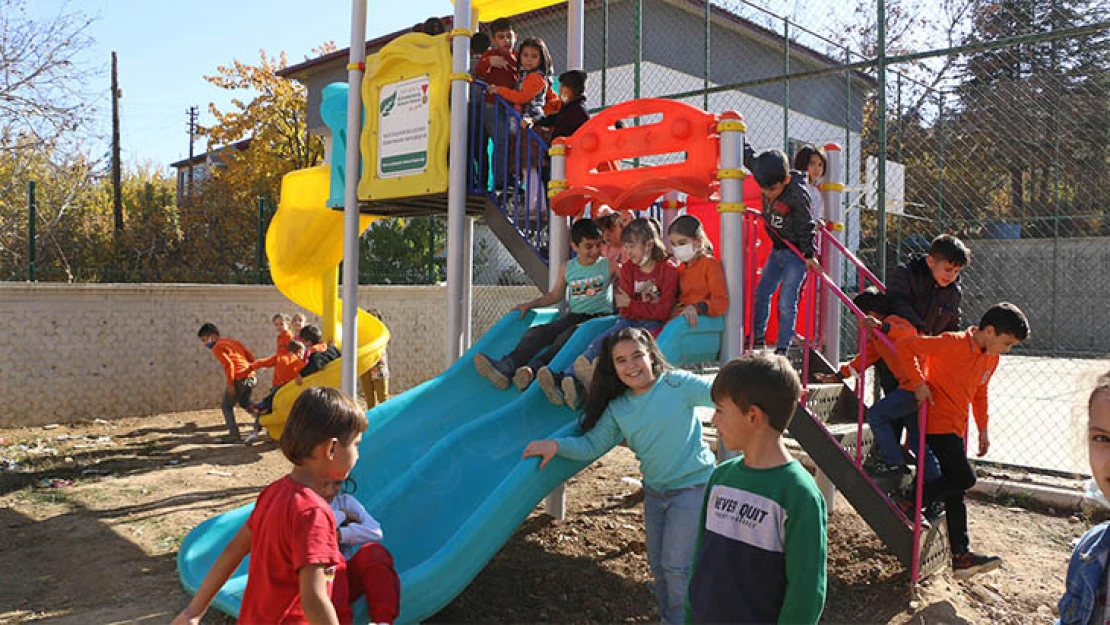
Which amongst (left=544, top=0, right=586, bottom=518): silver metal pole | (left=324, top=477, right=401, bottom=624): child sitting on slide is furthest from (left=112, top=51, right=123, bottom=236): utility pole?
(left=324, top=477, right=401, bottom=624): child sitting on slide

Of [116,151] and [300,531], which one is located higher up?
[116,151]

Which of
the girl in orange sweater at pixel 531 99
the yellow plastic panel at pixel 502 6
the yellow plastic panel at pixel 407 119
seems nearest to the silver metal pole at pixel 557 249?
the girl in orange sweater at pixel 531 99

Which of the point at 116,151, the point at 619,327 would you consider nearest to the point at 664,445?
the point at 619,327

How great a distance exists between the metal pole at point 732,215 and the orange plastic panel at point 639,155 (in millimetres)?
126

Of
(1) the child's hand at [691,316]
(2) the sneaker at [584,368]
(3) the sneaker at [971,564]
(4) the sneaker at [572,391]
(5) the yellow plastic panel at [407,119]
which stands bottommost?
(3) the sneaker at [971,564]

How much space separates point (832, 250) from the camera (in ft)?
18.5

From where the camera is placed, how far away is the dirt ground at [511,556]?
433 cm

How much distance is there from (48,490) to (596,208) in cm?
Answer: 508

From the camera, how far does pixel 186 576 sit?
13.1 ft

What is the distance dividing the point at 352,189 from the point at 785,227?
149 inches

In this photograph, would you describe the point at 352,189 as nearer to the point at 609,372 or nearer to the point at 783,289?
the point at 783,289

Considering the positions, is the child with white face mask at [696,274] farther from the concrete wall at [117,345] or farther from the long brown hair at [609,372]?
the concrete wall at [117,345]

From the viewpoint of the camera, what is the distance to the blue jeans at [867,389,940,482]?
4.38m

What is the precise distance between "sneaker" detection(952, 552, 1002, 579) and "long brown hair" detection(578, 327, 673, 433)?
2134 mm
